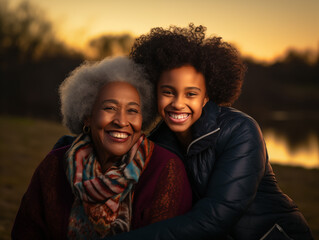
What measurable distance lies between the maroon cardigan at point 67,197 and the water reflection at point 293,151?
11.7 meters

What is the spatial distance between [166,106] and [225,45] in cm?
74

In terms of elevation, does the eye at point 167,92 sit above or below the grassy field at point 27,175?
above

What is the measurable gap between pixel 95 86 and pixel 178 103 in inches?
23.0

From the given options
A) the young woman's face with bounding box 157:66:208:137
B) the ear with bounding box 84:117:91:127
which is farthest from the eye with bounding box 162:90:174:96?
the ear with bounding box 84:117:91:127

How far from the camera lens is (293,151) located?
669 inches

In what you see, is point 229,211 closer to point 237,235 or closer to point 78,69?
point 237,235

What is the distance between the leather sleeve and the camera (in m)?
1.96

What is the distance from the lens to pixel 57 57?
2923 cm

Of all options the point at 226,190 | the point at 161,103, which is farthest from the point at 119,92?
the point at 226,190

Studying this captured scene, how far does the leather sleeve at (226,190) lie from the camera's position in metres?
1.96

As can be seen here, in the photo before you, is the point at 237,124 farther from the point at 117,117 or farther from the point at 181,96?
the point at 117,117

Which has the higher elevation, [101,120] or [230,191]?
[101,120]

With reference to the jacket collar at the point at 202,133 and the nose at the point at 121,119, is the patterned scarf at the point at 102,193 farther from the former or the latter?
the jacket collar at the point at 202,133

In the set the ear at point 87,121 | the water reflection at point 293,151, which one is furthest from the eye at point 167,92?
the water reflection at point 293,151
